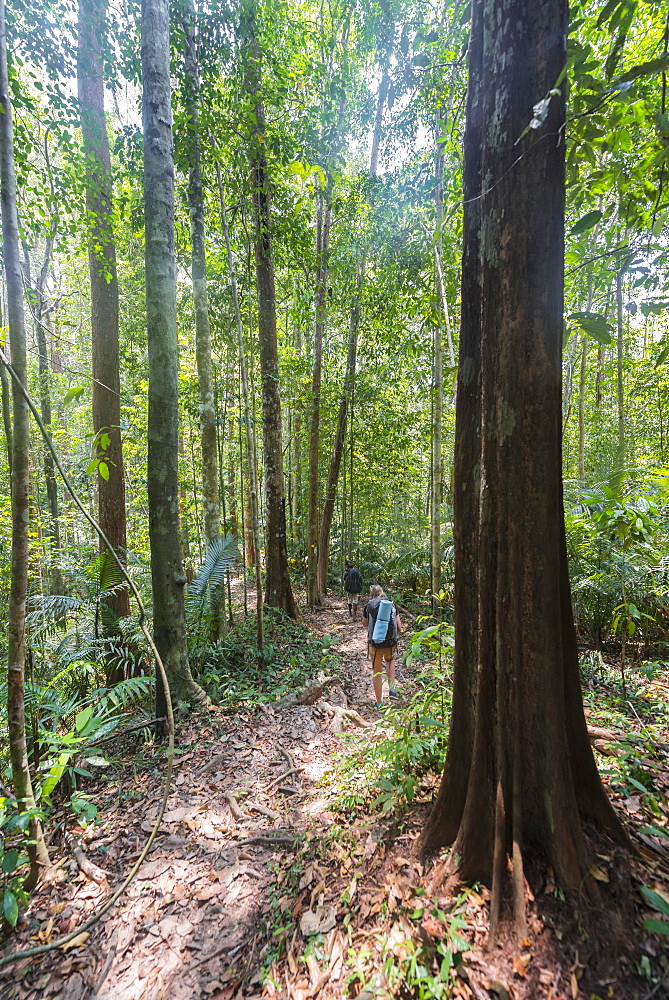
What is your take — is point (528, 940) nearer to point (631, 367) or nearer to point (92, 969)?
point (92, 969)

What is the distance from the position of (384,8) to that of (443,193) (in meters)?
3.21

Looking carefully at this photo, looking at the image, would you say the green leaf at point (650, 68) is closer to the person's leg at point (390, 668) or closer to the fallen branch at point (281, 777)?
the fallen branch at point (281, 777)

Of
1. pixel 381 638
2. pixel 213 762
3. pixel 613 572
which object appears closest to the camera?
pixel 213 762

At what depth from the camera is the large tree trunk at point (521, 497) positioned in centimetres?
183

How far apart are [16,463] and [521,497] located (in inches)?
105

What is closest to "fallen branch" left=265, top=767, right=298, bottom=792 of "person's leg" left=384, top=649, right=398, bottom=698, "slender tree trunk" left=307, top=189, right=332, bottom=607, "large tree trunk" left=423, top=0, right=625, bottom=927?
"person's leg" left=384, top=649, right=398, bottom=698

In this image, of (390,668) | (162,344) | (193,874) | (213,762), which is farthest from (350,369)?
(193,874)

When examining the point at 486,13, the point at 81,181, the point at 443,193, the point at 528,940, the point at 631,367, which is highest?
the point at 443,193

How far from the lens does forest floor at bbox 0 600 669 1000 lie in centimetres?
167

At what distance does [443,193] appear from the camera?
754 cm

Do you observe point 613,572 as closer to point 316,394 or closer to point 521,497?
point 521,497

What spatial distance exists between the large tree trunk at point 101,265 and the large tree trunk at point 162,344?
1.29m

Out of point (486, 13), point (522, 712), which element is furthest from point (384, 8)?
point (522, 712)

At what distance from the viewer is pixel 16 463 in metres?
2.38
